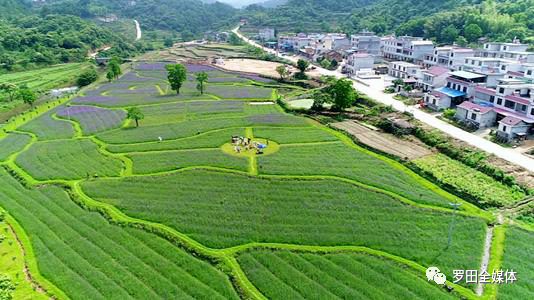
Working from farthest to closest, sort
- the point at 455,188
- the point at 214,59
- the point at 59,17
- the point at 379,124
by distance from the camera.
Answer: the point at 59,17 < the point at 214,59 < the point at 379,124 < the point at 455,188

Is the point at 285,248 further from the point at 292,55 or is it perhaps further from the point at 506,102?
the point at 292,55

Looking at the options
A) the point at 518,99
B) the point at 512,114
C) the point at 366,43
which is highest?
the point at 366,43

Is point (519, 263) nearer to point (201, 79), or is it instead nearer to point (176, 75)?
point (201, 79)

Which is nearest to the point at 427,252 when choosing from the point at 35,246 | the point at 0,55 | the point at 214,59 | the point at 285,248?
the point at 285,248

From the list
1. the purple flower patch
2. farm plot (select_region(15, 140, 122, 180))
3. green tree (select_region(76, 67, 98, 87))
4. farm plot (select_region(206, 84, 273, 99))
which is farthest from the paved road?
green tree (select_region(76, 67, 98, 87))

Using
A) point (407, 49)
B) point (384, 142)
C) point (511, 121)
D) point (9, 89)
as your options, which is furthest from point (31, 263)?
point (407, 49)

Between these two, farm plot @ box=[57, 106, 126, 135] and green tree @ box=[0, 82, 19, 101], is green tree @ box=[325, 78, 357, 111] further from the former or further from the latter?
green tree @ box=[0, 82, 19, 101]
